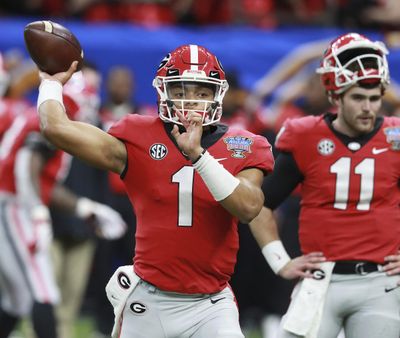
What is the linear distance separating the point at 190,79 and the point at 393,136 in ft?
3.83

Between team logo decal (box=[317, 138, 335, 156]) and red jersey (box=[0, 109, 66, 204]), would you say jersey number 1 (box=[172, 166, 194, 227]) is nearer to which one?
team logo decal (box=[317, 138, 335, 156])

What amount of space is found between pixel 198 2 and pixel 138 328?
27.0 ft

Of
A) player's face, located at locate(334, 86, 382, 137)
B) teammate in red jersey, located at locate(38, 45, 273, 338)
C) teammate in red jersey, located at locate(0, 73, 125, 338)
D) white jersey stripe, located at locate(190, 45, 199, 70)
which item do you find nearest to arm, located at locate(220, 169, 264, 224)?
teammate in red jersey, located at locate(38, 45, 273, 338)

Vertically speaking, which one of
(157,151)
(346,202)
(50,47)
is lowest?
(346,202)

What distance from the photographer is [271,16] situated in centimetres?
1252

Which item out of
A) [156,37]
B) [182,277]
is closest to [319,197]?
[182,277]

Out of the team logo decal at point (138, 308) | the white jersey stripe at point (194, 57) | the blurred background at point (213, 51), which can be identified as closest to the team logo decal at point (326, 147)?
the white jersey stripe at point (194, 57)

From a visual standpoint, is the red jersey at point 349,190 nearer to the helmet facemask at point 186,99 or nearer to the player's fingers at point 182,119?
the helmet facemask at point 186,99

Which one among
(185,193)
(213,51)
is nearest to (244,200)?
(185,193)

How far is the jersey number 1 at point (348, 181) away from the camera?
5.41 metres

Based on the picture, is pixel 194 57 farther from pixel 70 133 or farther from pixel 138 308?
pixel 138 308

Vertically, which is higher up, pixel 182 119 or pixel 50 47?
pixel 50 47

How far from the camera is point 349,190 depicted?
17.8 ft

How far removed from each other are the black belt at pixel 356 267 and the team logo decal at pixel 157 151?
1.11 metres
